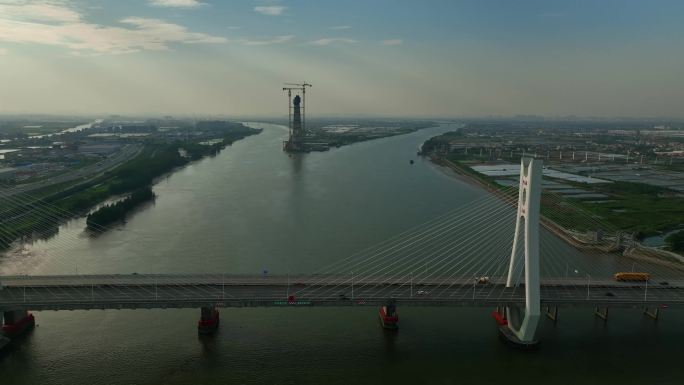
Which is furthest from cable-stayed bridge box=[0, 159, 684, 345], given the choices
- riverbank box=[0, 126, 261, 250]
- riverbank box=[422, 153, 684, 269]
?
riverbank box=[0, 126, 261, 250]

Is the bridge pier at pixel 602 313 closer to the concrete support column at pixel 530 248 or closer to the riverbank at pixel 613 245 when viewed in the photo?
the concrete support column at pixel 530 248

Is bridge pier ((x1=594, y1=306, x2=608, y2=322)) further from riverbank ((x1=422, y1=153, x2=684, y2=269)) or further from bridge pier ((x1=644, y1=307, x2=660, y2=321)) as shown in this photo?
riverbank ((x1=422, y1=153, x2=684, y2=269))

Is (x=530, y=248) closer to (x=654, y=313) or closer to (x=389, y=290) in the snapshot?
(x=389, y=290)

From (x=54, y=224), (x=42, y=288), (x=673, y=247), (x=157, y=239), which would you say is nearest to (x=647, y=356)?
(x=673, y=247)

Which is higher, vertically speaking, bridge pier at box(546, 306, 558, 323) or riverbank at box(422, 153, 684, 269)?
riverbank at box(422, 153, 684, 269)

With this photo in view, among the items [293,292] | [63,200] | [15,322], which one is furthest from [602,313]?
[63,200]

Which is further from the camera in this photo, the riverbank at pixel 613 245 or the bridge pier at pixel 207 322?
the riverbank at pixel 613 245

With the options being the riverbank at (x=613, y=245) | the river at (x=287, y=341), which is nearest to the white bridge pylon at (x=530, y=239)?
the river at (x=287, y=341)
